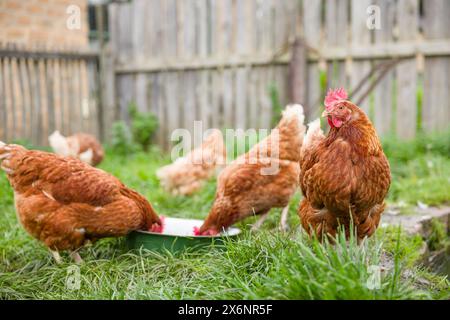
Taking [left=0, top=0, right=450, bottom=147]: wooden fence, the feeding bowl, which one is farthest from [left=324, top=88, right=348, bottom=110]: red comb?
[left=0, top=0, right=450, bottom=147]: wooden fence

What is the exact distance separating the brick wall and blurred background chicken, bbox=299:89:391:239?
21.9ft

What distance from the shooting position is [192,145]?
8.45m

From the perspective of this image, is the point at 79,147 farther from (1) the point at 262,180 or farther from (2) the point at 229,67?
(1) the point at 262,180

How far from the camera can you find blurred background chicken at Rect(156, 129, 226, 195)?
19.0 ft

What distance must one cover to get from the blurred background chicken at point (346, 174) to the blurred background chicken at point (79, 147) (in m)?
4.20

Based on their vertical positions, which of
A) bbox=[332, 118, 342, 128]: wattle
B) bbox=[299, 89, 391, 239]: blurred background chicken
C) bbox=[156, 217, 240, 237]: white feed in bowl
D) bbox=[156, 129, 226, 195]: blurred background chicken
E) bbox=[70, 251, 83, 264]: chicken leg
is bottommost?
bbox=[70, 251, 83, 264]: chicken leg

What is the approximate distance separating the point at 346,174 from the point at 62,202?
210 centimetres

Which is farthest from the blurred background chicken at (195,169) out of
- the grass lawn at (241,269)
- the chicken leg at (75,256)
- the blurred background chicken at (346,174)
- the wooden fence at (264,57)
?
the blurred background chicken at (346,174)

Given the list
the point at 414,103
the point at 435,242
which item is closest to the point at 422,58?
the point at 414,103

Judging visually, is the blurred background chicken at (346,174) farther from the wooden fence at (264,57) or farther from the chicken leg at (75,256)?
the wooden fence at (264,57)

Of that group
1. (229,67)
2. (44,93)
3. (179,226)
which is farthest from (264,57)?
(179,226)

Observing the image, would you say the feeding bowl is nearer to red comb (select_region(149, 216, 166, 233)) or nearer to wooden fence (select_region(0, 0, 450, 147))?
red comb (select_region(149, 216, 166, 233))
